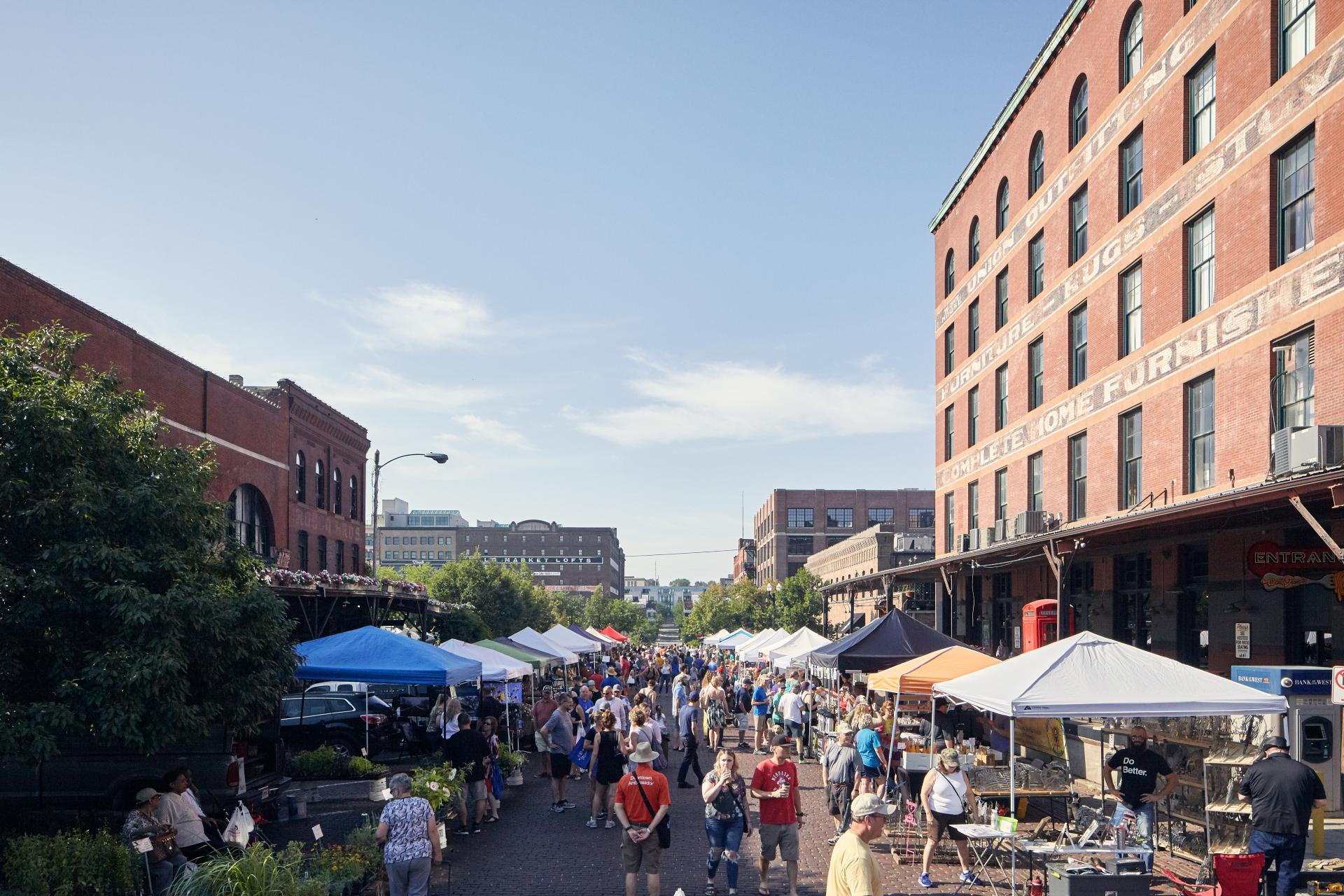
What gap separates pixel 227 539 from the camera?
44.8 ft

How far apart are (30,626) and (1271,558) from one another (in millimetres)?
16444

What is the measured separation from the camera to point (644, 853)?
1074cm

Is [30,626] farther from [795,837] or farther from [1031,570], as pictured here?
[1031,570]

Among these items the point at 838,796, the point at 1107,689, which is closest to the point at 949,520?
the point at 838,796

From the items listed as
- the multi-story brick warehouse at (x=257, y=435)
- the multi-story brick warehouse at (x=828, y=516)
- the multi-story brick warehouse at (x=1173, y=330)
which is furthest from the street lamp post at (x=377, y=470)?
the multi-story brick warehouse at (x=828, y=516)

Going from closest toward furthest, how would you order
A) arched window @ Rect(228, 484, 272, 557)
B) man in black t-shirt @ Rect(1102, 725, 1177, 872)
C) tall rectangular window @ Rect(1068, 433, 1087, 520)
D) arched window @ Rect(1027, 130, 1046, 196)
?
man in black t-shirt @ Rect(1102, 725, 1177, 872) < tall rectangular window @ Rect(1068, 433, 1087, 520) < arched window @ Rect(1027, 130, 1046, 196) < arched window @ Rect(228, 484, 272, 557)

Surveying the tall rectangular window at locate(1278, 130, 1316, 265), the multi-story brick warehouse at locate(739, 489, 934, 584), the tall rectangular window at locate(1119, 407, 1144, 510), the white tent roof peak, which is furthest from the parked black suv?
the multi-story brick warehouse at locate(739, 489, 934, 584)

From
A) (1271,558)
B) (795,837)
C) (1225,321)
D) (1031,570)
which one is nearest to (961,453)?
(1031,570)

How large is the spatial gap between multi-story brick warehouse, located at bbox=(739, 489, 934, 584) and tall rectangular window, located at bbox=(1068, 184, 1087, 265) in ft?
284

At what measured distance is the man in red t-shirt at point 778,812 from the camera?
11445 millimetres

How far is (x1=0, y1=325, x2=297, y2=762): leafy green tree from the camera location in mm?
10750

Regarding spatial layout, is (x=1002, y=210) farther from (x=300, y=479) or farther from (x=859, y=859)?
(x=859, y=859)

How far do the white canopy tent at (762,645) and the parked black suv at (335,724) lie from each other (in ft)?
42.6

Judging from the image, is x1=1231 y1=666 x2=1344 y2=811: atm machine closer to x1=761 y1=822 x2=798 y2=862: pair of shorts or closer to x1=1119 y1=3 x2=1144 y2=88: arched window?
x1=761 y1=822 x2=798 y2=862: pair of shorts
